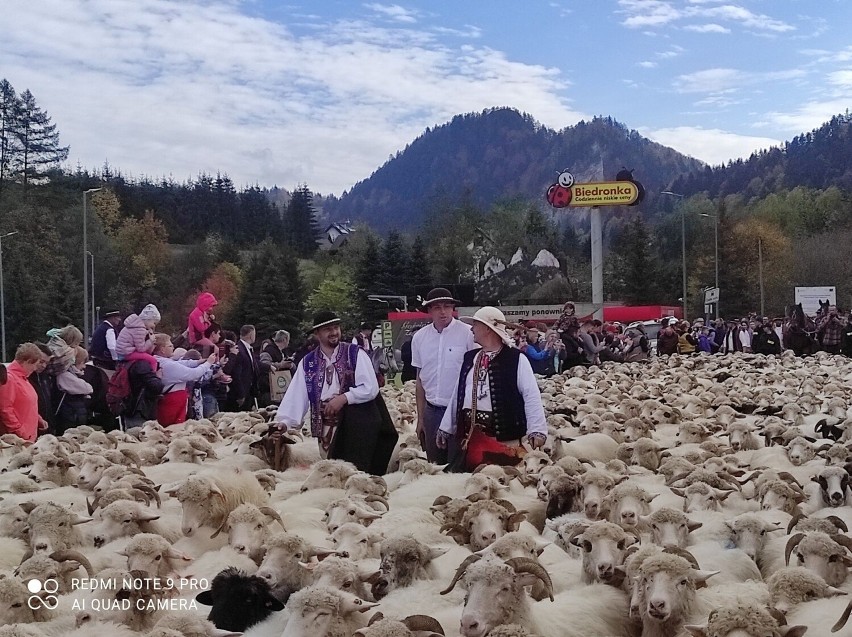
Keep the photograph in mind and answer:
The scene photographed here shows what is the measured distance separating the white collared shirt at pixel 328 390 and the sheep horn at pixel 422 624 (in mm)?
3456

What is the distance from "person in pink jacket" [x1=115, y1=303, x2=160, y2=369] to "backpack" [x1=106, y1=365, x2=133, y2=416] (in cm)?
17

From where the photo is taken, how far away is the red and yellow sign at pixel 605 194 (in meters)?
50.9

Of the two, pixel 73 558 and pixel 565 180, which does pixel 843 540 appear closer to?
pixel 73 558

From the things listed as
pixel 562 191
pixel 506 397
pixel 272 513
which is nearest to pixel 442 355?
pixel 506 397

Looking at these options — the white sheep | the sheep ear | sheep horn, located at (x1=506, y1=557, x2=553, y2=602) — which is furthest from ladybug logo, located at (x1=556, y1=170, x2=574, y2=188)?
sheep horn, located at (x1=506, y1=557, x2=553, y2=602)

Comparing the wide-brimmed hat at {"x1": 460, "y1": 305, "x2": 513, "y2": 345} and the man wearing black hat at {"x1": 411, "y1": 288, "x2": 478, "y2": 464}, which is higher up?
the wide-brimmed hat at {"x1": 460, "y1": 305, "x2": 513, "y2": 345}

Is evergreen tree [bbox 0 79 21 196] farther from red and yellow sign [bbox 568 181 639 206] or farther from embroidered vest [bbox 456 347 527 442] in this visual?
embroidered vest [bbox 456 347 527 442]

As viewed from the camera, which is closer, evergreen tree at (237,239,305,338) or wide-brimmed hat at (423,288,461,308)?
wide-brimmed hat at (423,288,461,308)

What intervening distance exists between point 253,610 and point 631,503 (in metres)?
2.58

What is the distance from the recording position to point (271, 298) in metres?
59.4

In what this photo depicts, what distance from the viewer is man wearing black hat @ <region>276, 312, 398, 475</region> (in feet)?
23.6

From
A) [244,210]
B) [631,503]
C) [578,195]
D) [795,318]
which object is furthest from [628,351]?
[244,210]

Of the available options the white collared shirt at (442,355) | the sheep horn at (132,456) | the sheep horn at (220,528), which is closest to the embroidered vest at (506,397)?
the white collared shirt at (442,355)

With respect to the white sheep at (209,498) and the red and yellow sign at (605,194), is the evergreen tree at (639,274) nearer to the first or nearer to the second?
the red and yellow sign at (605,194)
